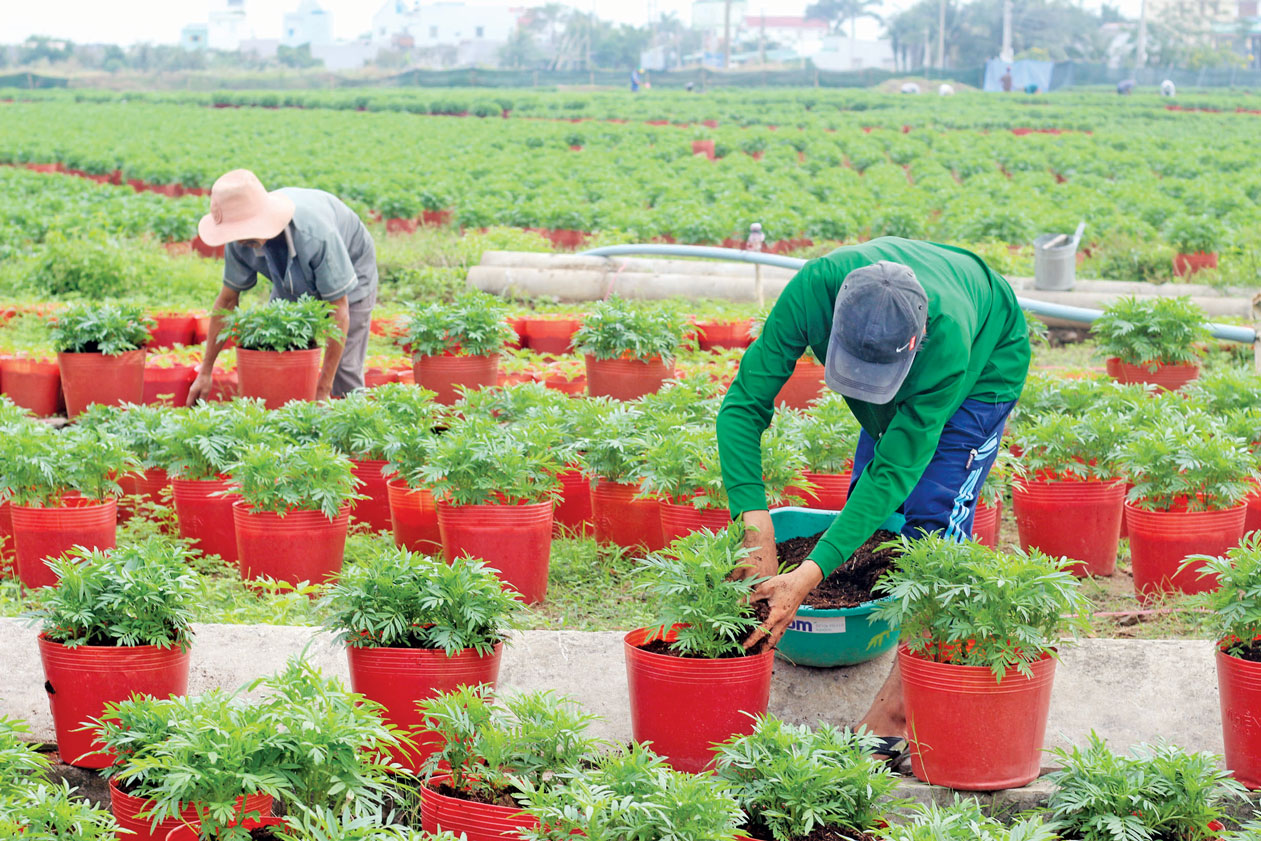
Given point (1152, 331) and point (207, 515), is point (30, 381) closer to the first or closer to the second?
point (207, 515)

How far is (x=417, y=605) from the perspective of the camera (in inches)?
137

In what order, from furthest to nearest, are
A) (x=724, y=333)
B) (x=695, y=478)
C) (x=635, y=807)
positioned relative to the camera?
(x=724, y=333) < (x=695, y=478) < (x=635, y=807)

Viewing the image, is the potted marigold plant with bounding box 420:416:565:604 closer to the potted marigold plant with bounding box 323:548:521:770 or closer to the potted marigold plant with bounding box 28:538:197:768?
the potted marigold plant with bounding box 323:548:521:770

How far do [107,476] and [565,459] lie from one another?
190 cm

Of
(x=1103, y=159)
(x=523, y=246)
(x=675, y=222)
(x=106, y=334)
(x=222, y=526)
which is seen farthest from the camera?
(x=1103, y=159)

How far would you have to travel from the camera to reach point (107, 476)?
510 centimetres

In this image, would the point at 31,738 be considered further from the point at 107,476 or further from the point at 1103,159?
the point at 1103,159

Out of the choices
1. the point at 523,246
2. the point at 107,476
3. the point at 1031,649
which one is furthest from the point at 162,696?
the point at 523,246

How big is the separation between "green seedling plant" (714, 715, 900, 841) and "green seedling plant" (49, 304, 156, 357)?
5.44 m

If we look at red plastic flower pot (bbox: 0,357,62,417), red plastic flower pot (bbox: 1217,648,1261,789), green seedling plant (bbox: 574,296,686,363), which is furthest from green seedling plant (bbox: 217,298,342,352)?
red plastic flower pot (bbox: 1217,648,1261,789)

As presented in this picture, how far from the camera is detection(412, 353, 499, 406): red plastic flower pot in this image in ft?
23.6

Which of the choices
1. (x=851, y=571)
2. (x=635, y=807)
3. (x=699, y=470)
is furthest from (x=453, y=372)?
(x=635, y=807)

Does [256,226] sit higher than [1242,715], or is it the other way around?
[256,226]

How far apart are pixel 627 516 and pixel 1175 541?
2.18m
